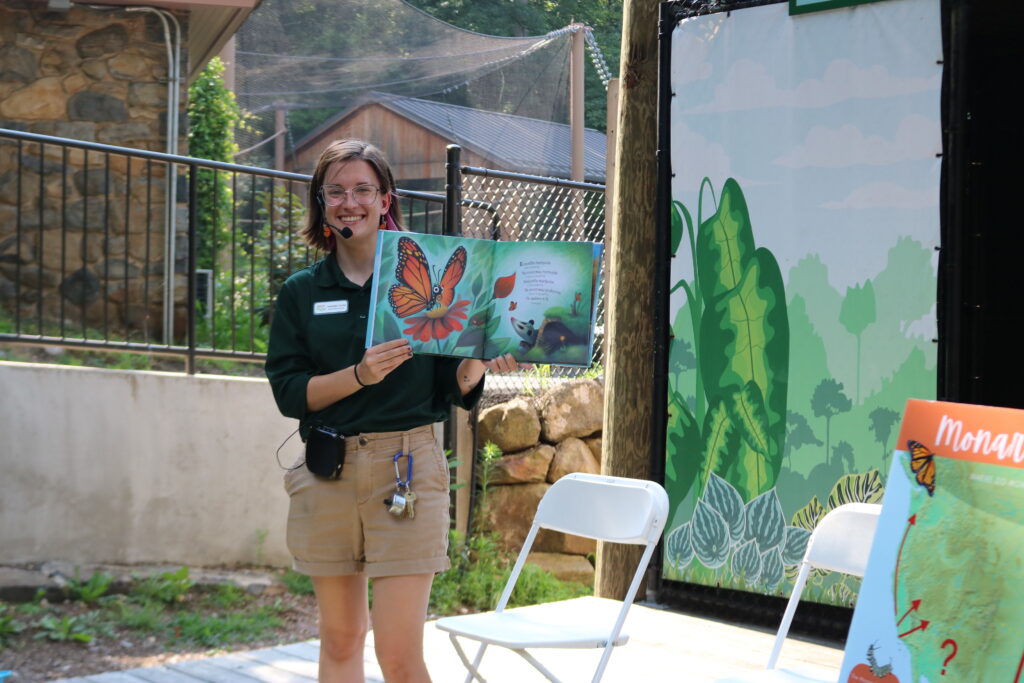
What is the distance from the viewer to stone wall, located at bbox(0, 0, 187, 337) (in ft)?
23.8

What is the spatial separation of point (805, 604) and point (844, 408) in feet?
2.66

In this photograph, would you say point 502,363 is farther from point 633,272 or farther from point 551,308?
point 633,272

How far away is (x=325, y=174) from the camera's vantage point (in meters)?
2.91

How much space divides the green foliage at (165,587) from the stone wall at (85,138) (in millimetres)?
1930

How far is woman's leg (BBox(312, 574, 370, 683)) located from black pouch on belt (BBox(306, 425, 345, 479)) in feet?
0.87

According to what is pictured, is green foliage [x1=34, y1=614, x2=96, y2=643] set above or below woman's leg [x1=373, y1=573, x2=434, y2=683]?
below

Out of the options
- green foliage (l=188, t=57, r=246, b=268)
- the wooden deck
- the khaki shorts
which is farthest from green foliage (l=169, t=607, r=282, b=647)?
green foliage (l=188, t=57, r=246, b=268)

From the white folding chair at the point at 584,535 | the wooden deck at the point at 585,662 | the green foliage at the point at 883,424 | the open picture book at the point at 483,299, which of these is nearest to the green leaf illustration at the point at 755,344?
the green foliage at the point at 883,424

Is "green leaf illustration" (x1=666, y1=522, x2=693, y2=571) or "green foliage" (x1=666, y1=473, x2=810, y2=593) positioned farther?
"green leaf illustration" (x1=666, y1=522, x2=693, y2=571)

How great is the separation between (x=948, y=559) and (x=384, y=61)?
30.8 feet

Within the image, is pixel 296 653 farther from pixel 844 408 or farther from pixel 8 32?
pixel 8 32

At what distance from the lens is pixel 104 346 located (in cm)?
609

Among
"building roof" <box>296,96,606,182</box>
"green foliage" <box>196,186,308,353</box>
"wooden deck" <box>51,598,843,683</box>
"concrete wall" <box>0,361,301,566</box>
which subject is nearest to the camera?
"wooden deck" <box>51,598,843,683</box>

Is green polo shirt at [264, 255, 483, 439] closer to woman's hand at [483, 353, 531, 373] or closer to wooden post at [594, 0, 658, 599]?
woman's hand at [483, 353, 531, 373]
